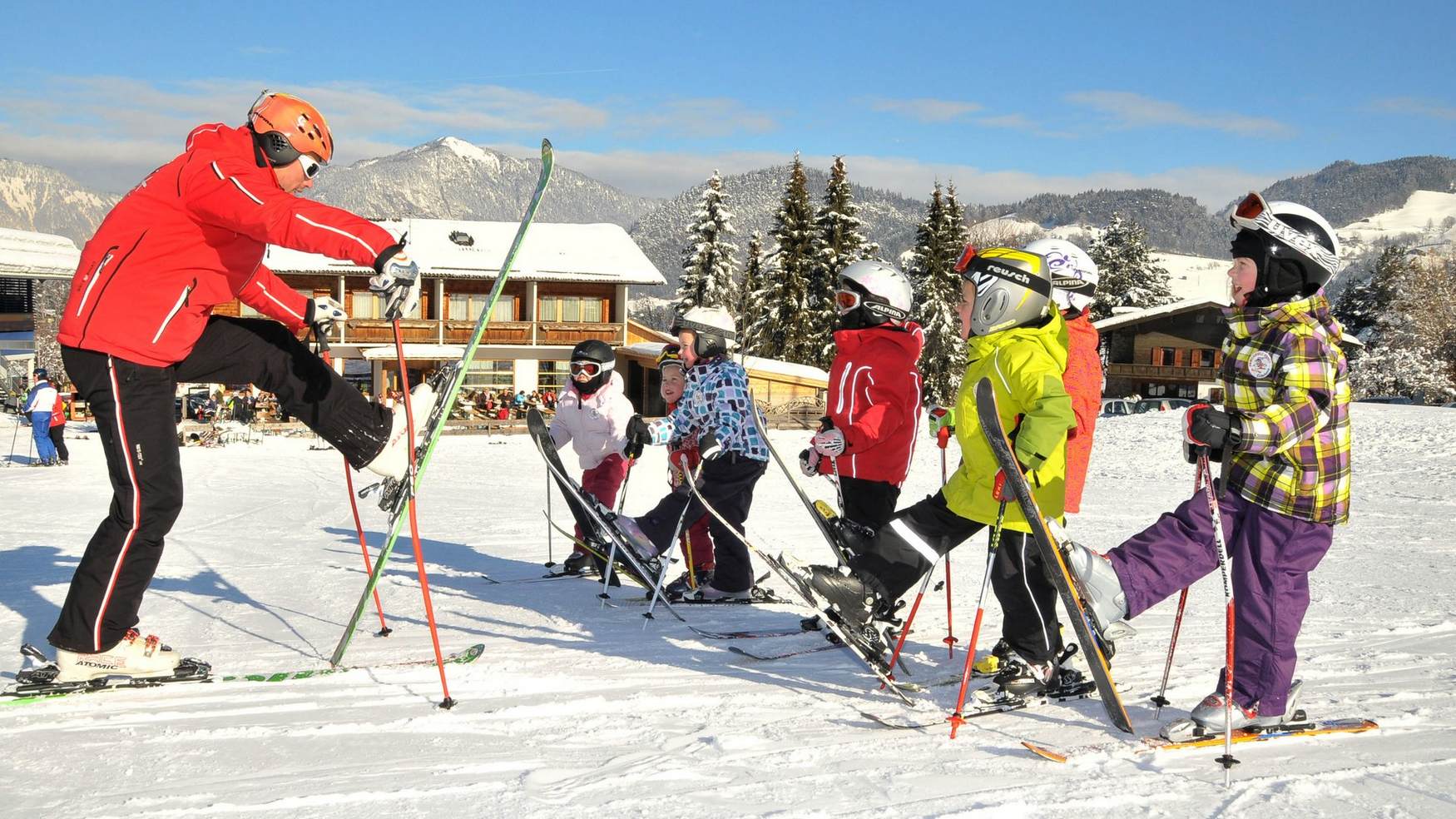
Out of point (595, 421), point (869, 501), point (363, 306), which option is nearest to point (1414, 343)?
point (363, 306)

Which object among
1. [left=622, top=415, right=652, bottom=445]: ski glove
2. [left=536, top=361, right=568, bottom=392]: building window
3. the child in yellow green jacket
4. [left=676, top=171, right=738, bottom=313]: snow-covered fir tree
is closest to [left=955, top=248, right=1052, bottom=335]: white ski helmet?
the child in yellow green jacket

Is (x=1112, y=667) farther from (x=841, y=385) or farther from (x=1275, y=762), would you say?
(x=841, y=385)

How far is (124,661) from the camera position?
3820mm

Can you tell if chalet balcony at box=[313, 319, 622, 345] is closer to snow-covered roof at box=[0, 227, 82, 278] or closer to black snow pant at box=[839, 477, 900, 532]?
snow-covered roof at box=[0, 227, 82, 278]

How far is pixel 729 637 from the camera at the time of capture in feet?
16.1

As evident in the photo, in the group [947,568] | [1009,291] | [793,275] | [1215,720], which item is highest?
[793,275]

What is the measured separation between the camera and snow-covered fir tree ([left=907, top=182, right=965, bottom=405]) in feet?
140

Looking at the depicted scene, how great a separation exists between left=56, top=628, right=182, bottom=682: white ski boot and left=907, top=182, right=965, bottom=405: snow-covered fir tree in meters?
39.8

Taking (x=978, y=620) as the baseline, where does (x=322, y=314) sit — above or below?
above

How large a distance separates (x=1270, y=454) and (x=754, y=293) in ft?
132

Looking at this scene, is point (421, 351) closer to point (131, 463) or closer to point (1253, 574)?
point (131, 463)

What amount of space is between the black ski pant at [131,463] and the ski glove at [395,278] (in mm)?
843

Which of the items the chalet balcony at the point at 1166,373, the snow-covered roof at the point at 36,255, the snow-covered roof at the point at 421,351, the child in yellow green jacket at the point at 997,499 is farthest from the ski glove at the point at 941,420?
the chalet balcony at the point at 1166,373

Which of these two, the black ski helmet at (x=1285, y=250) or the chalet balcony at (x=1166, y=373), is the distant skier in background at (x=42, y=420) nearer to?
the black ski helmet at (x=1285, y=250)
